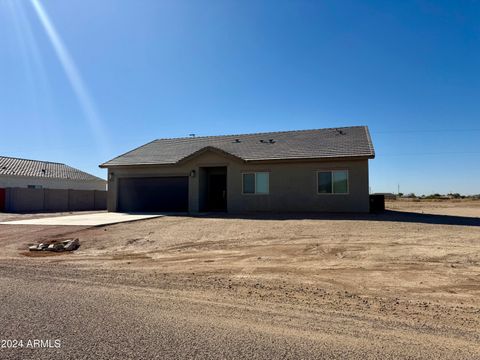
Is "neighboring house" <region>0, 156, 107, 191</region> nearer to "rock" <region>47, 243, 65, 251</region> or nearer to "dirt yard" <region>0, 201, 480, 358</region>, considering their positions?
"dirt yard" <region>0, 201, 480, 358</region>

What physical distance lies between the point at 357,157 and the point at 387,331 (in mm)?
14879

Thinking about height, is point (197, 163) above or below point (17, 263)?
above

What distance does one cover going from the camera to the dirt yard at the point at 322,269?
14.4ft

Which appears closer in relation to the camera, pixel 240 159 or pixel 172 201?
pixel 240 159

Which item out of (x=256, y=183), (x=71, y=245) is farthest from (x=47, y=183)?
(x=71, y=245)

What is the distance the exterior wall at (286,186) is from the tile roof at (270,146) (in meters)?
0.51

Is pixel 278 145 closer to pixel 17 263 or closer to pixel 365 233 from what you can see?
pixel 365 233

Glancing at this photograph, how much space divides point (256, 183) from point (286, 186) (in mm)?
1753

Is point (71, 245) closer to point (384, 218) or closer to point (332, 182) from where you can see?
point (384, 218)

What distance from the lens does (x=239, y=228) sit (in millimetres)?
13844

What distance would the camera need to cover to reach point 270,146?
22.2m

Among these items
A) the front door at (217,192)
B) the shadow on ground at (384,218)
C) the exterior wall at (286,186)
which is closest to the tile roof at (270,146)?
the exterior wall at (286,186)

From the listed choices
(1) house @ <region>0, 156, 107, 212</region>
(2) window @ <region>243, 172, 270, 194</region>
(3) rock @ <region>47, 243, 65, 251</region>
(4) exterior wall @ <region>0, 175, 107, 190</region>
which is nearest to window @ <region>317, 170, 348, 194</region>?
(2) window @ <region>243, 172, 270, 194</region>

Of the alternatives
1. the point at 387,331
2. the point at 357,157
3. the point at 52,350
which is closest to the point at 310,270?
the point at 387,331
